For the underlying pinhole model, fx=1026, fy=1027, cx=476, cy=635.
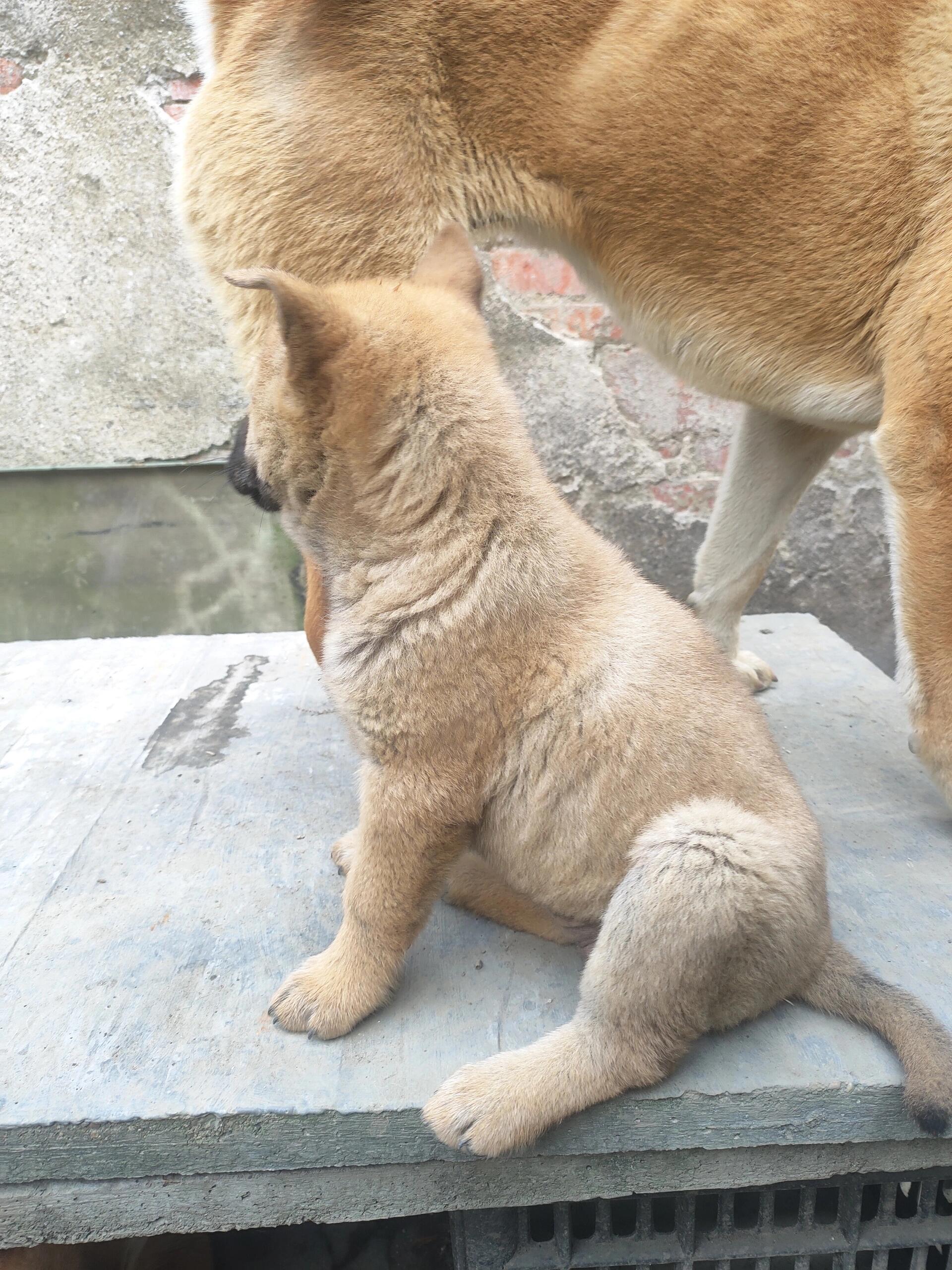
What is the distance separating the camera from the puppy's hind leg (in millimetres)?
1667

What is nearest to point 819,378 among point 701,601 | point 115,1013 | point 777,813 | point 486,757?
point 701,601

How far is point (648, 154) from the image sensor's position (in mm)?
2510

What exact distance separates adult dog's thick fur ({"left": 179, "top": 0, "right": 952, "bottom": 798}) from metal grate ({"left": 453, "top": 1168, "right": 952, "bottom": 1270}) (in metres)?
1.07

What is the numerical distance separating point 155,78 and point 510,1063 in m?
4.66

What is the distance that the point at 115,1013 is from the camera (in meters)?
1.99

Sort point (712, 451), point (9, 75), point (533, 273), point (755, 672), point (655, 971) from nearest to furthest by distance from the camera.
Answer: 1. point (655, 971)
2. point (755, 672)
3. point (9, 75)
4. point (533, 273)
5. point (712, 451)

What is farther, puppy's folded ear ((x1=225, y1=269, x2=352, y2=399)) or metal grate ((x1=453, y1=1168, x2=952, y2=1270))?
metal grate ((x1=453, y1=1168, x2=952, y2=1270))

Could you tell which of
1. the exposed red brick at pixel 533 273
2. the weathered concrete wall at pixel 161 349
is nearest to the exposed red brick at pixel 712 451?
the weathered concrete wall at pixel 161 349

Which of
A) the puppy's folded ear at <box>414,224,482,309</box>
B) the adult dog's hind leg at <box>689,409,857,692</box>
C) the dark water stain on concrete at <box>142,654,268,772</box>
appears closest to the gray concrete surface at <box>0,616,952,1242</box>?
the dark water stain on concrete at <box>142,654,268,772</box>

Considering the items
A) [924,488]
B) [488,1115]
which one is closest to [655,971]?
[488,1115]

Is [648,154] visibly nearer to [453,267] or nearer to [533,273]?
[453,267]

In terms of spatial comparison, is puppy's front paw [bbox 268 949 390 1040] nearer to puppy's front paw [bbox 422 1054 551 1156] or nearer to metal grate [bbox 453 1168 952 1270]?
puppy's front paw [bbox 422 1054 551 1156]

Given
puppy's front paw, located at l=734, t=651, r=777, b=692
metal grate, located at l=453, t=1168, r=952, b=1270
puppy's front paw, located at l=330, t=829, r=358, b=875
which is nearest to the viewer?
metal grate, located at l=453, t=1168, r=952, b=1270

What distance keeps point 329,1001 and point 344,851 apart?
0.55 meters
